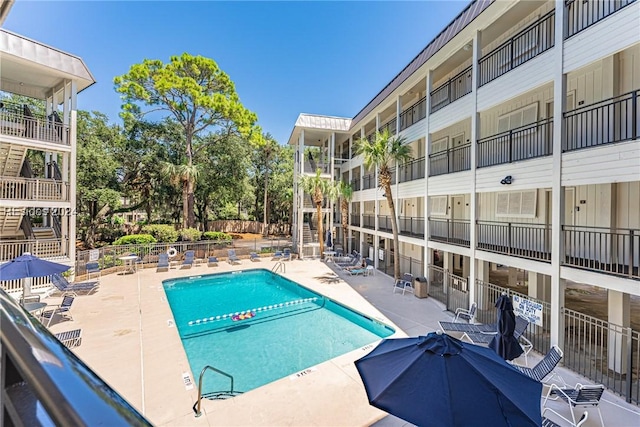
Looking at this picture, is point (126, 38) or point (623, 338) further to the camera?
point (126, 38)

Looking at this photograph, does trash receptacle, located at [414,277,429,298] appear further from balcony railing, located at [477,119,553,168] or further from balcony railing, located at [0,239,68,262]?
balcony railing, located at [0,239,68,262]

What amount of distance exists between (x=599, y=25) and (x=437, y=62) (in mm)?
6973

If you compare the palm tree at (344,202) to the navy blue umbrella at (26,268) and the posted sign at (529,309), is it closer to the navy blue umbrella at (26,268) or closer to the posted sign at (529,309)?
the posted sign at (529,309)

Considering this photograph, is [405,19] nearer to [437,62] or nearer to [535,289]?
[437,62]

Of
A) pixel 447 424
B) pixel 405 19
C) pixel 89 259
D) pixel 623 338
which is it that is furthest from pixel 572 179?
pixel 89 259

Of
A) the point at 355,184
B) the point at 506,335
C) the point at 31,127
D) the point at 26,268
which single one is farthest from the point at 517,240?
the point at 31,127

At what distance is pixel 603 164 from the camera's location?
7.54m

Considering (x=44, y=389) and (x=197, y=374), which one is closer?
(x=44, y=389)

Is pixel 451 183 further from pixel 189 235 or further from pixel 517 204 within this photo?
pixel 189 235

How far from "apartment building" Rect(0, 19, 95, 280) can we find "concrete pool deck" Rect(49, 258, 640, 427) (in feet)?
11.0

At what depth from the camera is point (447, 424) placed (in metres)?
3.75

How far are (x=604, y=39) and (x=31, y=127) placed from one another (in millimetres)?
21193

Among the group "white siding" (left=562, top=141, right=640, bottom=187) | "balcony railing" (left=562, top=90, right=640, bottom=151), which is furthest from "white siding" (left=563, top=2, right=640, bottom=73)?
"white siding" (left=562, top=141, right=640, bottom=187)

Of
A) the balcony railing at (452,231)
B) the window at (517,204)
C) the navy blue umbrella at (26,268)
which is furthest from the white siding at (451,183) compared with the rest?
the navy blue umbrella at (26,268)
